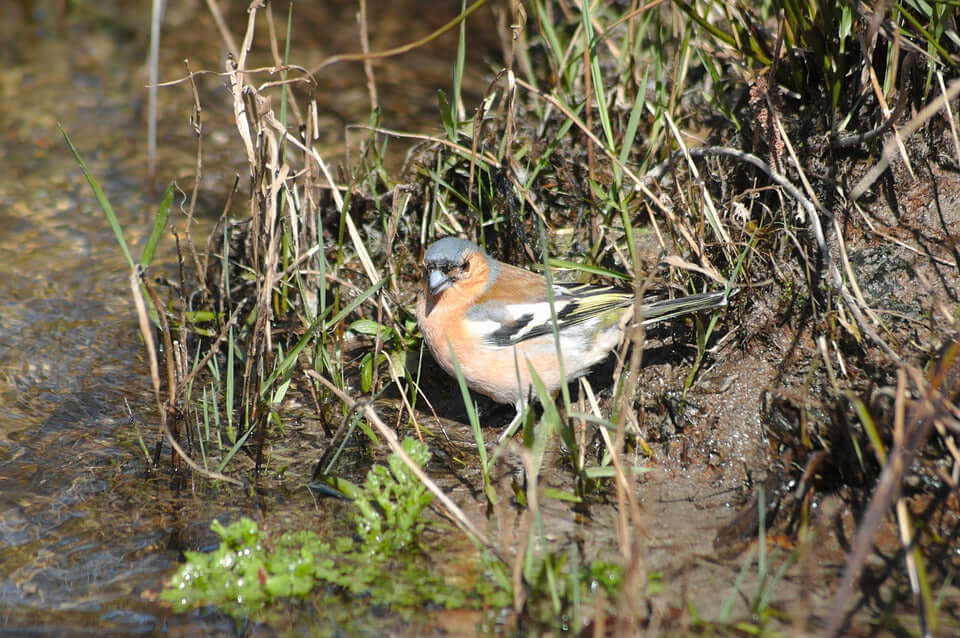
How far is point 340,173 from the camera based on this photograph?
5254mm

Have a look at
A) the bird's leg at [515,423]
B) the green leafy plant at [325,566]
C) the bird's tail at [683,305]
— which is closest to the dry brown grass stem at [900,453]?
the bird's tail at [683,305]

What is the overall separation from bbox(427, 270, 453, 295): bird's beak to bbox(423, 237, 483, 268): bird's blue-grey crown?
0.14 ft

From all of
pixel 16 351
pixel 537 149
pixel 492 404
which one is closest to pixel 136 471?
pixel 16 351

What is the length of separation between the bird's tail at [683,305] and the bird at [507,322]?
99 mm

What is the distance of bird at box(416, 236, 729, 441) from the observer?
14.3ft

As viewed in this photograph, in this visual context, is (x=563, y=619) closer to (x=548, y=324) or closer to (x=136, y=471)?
(x=548, y=324)

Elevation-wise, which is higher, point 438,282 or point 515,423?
point 438,282

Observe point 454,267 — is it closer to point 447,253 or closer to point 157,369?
point 447,253

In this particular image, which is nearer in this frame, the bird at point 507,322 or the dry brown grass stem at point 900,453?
the dry brown grass stem at point 900,453

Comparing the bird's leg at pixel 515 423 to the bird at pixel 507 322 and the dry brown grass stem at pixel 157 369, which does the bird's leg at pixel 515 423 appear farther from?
the dry brown grass stem at pixel 157 369

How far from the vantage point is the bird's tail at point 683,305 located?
4.03 metres

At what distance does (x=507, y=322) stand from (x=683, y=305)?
37.1 inches

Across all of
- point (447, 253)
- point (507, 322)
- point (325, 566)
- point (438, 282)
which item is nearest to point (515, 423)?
point (507, 322)

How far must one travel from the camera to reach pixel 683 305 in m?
4.05
